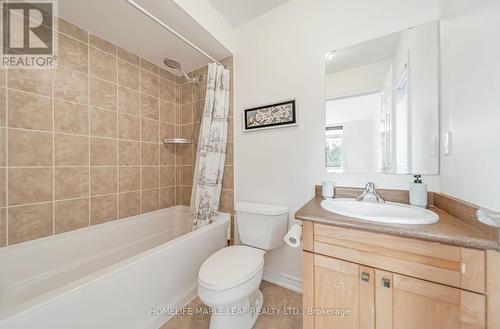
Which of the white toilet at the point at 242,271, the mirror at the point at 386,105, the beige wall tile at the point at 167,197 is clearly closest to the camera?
the white toilet at the point at 242,271

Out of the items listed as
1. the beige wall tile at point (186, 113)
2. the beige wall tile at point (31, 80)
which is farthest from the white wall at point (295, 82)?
the beige wall tile at point (31, 80)

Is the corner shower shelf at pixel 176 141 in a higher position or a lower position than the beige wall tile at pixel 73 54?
lower

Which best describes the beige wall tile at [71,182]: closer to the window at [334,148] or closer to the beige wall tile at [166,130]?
the beige wall tile at [166,130]

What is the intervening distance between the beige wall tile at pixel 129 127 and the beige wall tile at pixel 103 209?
59 cm

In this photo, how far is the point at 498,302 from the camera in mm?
583

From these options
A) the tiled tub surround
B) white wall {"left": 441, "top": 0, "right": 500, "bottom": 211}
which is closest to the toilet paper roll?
white wall {"left": 441, "top": 0, "right": 500, "bottom": 211}

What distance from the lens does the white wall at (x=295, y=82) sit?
1217 millimetres

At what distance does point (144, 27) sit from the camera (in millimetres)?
1515

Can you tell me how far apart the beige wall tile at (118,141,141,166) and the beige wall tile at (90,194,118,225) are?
0.34m

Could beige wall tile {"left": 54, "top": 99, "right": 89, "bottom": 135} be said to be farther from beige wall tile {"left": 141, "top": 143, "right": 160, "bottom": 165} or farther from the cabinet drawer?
the cabinet drawer

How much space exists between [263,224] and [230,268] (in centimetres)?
44

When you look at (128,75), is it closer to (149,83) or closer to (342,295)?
(149,83)

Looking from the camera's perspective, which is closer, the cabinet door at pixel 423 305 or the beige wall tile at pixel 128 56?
the cabinet door at pixel 423 305

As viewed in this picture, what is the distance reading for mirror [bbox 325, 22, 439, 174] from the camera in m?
1.09
